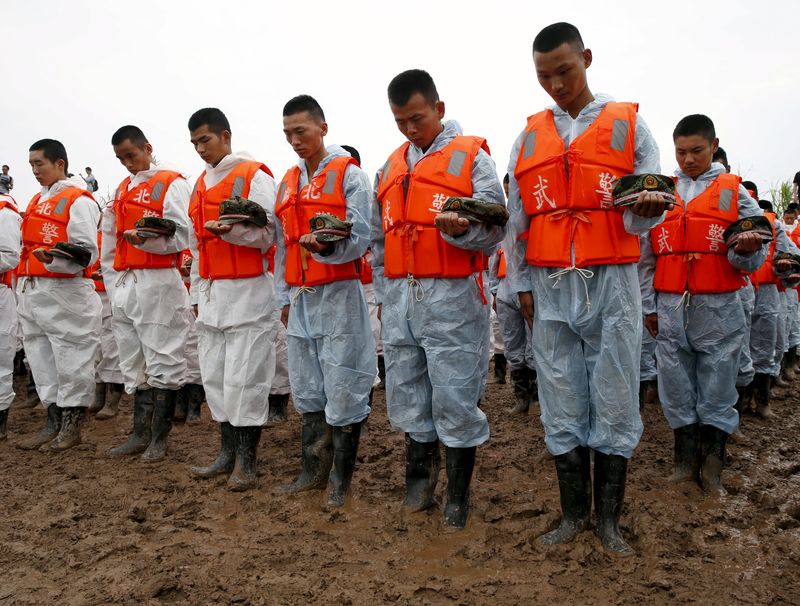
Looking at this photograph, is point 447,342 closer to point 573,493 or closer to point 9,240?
point 573,493

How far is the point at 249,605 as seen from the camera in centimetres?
272

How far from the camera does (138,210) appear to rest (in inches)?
201

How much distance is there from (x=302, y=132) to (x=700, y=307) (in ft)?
9.28

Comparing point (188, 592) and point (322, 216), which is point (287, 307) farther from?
point (188, 592)

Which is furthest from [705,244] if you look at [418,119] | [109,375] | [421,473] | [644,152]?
[109,375]

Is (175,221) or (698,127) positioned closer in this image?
(698,127)

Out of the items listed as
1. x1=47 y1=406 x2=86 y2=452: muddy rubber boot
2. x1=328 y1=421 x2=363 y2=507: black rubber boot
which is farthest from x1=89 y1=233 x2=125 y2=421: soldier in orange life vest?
x1=328 y1=421 x2=363 y2=507: black rubber boot

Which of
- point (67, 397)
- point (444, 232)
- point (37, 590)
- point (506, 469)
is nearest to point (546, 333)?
point (444, 232)

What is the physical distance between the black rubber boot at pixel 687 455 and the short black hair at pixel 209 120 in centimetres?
389

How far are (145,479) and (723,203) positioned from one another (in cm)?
442

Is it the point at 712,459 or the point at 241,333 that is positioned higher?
the point at 241,333

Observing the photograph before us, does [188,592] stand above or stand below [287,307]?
below

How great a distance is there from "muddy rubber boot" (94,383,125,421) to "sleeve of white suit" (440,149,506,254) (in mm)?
4829

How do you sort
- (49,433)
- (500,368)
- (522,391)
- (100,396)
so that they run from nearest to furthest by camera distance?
1. (49,433)
2. (522,391)
3. (100,396)
4. (500,368)
